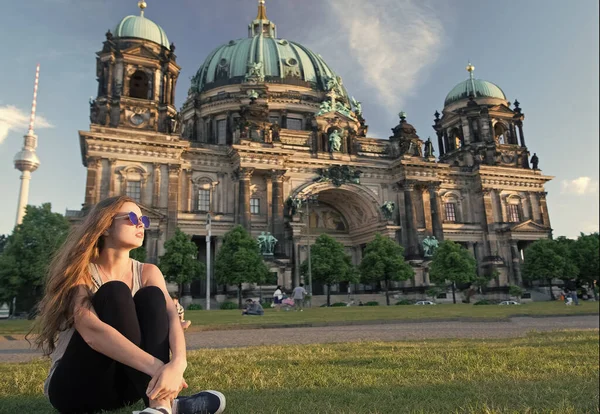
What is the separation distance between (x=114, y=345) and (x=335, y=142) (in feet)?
151

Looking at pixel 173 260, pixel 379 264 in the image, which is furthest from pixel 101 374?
pixel 379 264

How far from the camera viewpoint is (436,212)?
4819cm

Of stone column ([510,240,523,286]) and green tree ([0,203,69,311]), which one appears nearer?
green tree ([0,203,69,311])

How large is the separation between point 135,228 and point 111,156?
37.9 m

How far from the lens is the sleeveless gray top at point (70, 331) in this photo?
10.5 ft

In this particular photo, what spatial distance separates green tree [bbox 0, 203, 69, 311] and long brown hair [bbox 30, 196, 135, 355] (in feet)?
83.1

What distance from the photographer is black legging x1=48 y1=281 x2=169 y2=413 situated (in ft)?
10.0

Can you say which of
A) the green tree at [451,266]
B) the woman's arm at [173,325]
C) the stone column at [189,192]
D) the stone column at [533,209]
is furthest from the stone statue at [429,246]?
the woman's arm at [173,325]

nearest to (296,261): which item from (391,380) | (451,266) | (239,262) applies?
(239,262)

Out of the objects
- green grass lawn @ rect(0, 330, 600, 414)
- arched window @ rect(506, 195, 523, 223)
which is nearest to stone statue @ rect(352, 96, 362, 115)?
arched window @ rect(506, 195, 523, 223)

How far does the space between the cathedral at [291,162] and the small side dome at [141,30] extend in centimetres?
12

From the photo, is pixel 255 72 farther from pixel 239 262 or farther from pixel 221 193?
pixel 239 262

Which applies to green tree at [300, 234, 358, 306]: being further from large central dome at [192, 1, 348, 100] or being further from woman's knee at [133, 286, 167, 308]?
woman's knee at [133, 286, 167, 308]

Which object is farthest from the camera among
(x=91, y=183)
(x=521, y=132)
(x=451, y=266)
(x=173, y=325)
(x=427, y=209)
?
(x=521, y=132)
